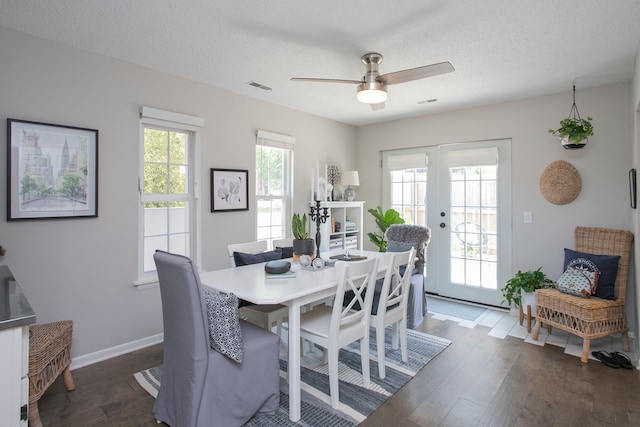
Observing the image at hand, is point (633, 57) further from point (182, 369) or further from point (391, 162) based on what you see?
point (182, 369)

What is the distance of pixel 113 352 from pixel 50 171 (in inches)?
60.0

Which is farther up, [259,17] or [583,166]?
[259,17]

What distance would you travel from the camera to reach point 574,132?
129 inches

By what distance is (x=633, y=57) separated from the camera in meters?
2.76

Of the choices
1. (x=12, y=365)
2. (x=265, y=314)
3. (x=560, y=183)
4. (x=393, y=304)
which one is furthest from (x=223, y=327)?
(x=560, y=183)

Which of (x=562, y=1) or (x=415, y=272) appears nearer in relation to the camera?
(x=562, y=1)

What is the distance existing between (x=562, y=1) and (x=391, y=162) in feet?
10.2

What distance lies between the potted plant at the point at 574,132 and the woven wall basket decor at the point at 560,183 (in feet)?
0.93

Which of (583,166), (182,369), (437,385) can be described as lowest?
(437,385)

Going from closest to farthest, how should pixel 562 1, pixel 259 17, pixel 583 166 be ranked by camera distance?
1. pixel 562 1
2. pixel 259 17
3. pixel 583 166

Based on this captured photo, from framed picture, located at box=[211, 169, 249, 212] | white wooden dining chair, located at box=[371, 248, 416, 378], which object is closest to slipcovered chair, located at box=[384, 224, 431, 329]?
white wooden dining chair, located at box=[371, 248, 416, 378]

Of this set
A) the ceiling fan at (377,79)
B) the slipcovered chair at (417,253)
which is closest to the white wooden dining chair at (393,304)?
the slipcovered chair at (417,253)

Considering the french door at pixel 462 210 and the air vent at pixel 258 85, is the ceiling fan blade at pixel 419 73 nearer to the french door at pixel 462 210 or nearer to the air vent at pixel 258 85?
the air vent at pixel 258 85

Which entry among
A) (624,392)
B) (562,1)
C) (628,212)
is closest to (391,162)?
(628,212)
